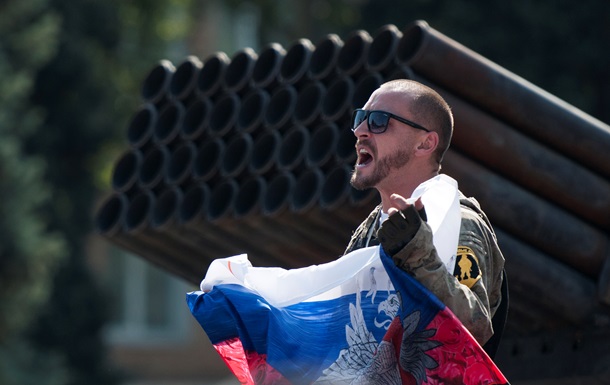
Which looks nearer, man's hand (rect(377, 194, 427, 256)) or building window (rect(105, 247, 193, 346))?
man's hand (rect(377, 194, 427, 256))

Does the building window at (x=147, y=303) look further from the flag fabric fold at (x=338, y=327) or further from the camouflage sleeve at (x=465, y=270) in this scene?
the camouflage sleeve at (x=465, y=270)

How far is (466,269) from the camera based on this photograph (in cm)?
448

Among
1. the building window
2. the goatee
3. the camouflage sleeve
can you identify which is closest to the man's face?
the goatee

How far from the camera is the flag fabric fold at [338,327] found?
4.38 meters

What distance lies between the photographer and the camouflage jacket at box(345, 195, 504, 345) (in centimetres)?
431

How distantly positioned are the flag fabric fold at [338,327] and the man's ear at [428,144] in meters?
0.30

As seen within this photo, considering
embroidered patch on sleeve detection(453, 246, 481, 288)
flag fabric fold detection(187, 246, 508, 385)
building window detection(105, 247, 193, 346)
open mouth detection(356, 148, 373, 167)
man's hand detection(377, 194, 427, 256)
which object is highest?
man's hand detection(377, 194, 427, 256)

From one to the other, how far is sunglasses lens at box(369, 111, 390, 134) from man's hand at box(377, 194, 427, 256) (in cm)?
46

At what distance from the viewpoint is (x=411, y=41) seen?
7.68 metres

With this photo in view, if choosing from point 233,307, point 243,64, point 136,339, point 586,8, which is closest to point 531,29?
point 586,8

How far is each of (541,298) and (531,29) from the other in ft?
46.6

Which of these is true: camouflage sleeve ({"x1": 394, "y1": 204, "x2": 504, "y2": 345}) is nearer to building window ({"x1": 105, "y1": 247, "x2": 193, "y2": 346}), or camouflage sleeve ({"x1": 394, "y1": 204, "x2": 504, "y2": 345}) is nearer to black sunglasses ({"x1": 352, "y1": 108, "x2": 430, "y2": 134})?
black sunglasses ({"x1": 352, "y1": 108, "x2": 430, "y2": 134})

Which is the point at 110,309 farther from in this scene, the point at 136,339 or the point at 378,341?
the point at 378,341

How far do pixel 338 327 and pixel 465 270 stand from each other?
0.42 meters
